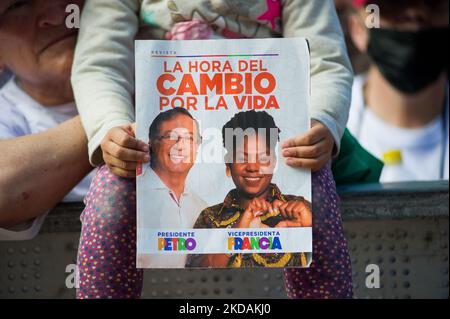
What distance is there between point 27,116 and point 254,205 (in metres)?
0.76

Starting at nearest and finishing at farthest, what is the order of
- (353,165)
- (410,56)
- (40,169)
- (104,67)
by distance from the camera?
(104,67)
(40,169)
(353,165)
(410,56)

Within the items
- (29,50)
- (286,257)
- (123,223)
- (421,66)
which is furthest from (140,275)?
(421,66)

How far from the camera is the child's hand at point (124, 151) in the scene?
1551mm

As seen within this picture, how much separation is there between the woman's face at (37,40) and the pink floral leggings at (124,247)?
0.48 metres

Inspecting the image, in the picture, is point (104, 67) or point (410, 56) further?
point (410, 56)

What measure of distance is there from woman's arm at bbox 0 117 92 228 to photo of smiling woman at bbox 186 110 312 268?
437 mm

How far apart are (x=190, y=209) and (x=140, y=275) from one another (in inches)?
→ 8.0

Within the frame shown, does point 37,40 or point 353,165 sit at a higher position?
point 37,40

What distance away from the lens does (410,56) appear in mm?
3570

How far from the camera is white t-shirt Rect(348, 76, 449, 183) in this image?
3.47 metres

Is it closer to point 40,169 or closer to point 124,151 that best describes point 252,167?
point 124,151

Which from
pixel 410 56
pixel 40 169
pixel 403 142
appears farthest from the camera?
pixel 403 142

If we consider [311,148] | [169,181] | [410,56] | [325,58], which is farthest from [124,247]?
[410,56]
